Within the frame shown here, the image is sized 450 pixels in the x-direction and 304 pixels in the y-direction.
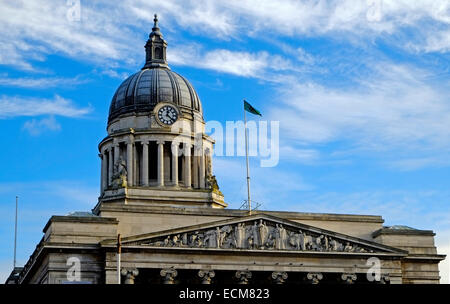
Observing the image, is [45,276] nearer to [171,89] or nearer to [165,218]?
[165,218]

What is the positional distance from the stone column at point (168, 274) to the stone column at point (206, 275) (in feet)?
5.77

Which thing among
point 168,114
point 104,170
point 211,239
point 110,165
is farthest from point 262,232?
point 104,170

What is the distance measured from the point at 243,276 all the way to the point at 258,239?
117 inches

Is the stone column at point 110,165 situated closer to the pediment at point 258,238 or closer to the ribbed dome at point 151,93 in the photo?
the ribbed dome at point 151,93

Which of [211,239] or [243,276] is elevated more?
[211,239]

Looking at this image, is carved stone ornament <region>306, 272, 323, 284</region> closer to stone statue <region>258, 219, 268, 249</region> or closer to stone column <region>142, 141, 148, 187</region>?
stone statue <region>258, 219, 268, 249</region>

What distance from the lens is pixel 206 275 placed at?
203 ft

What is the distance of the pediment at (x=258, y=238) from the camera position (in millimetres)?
62000

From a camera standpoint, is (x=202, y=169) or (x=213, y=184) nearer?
(x=213, y=184)

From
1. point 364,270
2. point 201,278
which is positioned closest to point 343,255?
point 364,270

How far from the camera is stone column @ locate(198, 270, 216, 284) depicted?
61.8 metres

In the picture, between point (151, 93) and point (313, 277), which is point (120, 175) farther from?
point (313, 277)
